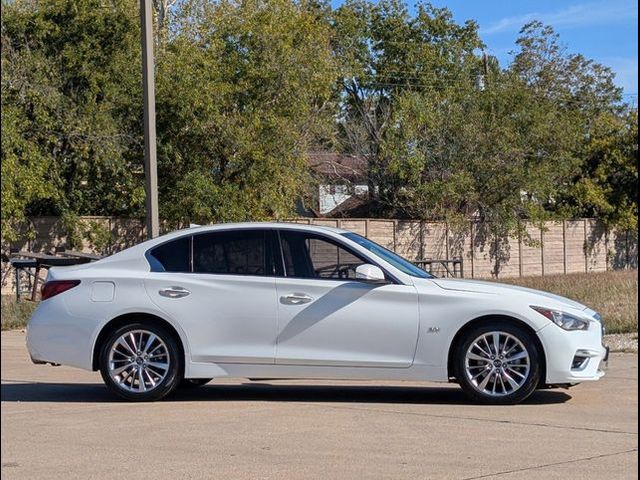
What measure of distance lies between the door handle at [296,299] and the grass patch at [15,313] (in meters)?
8.40

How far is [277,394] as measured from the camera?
1041 centimetres

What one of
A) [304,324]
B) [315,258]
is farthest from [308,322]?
[315,258]

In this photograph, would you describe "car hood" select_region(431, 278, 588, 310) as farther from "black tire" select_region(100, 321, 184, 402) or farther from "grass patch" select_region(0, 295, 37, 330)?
"grass patch" select_region(0, 295, 37, 330)

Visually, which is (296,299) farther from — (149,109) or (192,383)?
(149,109)

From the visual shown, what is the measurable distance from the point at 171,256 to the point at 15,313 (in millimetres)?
10312

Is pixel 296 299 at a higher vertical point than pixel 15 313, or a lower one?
higher

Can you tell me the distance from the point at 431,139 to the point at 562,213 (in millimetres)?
8310

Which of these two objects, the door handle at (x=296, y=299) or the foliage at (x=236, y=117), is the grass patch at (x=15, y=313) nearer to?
the foliage at (x=236, y=117)

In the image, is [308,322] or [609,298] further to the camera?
[609,298]

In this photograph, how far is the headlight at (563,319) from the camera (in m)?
9.43

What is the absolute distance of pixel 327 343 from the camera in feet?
31.3

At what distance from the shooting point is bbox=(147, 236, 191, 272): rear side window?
991cm

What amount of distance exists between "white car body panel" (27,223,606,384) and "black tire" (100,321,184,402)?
0.31ft

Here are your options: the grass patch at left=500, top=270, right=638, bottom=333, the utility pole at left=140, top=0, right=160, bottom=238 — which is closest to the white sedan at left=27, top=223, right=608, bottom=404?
the utility pole at left=140, top=0, right=160, bottom=238
